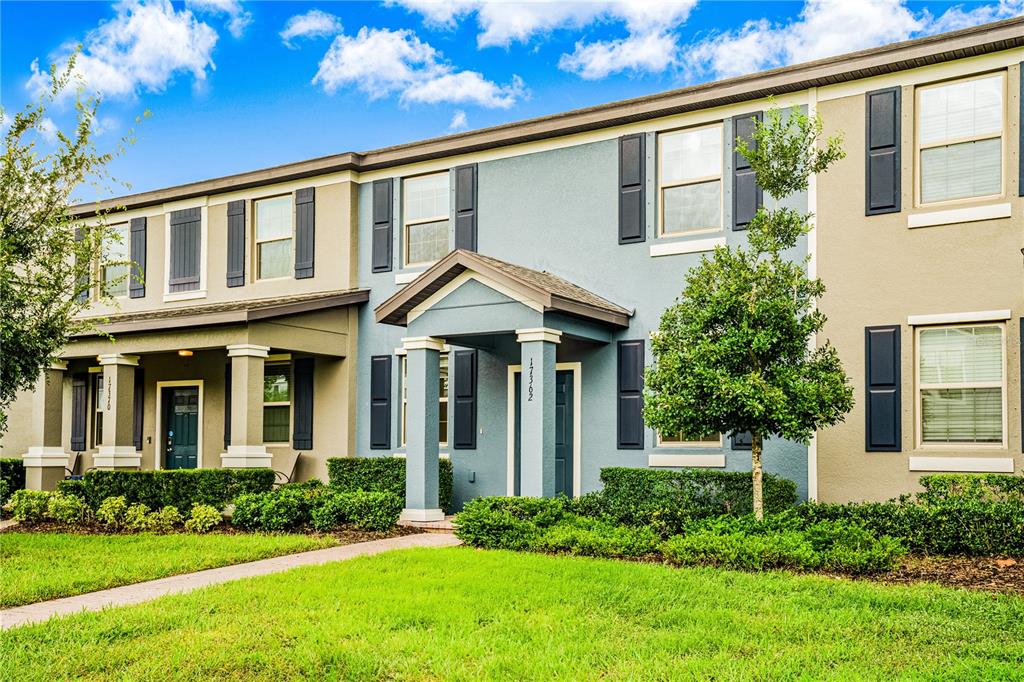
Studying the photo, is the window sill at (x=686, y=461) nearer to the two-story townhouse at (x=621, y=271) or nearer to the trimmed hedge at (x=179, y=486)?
the two-story townhouse at (x=621, y=271)

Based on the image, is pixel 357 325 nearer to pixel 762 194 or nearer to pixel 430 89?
pixel 762 194

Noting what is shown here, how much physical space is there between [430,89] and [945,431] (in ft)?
50.2

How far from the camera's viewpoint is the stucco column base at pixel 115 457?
14.7m

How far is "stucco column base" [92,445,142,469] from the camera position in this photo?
14.7 meters

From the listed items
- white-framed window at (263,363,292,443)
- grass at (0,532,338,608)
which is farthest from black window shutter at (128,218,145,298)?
grass at (0,532,338,608)

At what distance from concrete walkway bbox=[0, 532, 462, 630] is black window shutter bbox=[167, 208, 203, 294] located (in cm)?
852

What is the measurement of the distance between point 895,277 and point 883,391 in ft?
4.82

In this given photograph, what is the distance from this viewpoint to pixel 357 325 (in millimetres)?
16094

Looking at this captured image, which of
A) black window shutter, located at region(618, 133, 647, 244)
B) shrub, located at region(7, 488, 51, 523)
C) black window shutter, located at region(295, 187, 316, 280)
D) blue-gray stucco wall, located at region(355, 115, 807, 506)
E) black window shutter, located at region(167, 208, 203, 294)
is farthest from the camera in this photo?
black window shutter, located at region(167, 208, 203, 294)

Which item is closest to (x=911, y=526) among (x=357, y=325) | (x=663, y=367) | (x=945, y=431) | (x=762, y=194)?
(x=945, y=431)

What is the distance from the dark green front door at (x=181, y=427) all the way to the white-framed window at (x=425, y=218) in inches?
216

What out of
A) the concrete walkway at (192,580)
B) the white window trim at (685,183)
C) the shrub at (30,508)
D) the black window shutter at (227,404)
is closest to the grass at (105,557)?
the concrete walkway at (192,580)

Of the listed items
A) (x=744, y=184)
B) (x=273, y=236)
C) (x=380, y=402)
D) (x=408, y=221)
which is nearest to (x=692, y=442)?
(x=744, y=184)

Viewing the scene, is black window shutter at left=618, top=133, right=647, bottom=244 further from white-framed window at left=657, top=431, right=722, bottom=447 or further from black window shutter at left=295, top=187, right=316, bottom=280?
black window shutter at left=295, top=187, right=316, bottom=280
